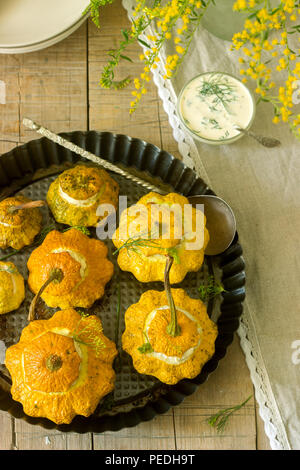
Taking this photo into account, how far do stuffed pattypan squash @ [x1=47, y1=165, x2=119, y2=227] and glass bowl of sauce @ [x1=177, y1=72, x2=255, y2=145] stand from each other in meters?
0.39

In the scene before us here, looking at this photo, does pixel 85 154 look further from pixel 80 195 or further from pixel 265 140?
pixel 265 140

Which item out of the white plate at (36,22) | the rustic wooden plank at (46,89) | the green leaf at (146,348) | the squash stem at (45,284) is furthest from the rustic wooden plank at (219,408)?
the white plate at (36,22)

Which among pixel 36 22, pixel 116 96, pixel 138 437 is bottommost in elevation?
pixel 138 437

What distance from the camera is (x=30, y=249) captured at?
5.75 feet

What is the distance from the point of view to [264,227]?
6.15 feet

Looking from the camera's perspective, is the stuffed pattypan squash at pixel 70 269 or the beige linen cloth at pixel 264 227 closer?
the stuffed pattypan squash at pixel 70 269

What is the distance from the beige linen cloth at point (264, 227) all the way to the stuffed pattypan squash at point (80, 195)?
373mm

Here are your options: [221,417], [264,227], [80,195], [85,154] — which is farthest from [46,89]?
[221,417]

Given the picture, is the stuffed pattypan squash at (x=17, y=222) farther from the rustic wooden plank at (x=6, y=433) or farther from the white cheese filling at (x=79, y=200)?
the rustic wooden plank at (x=6, y=433)

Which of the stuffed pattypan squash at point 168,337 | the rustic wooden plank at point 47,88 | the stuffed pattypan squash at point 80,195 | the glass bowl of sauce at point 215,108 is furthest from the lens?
the rustic wooden plank at point 47,88

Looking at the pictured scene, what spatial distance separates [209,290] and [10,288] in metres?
0.66

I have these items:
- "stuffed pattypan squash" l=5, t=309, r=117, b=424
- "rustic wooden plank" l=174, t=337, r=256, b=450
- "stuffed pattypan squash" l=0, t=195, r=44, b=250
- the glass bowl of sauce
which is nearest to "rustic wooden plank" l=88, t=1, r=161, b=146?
the glass bowl of sauce

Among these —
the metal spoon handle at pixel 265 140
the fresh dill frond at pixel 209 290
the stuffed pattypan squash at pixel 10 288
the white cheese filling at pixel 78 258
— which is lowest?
the fresh dill frond at pixel 209 290

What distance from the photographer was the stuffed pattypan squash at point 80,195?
1.68 metres
